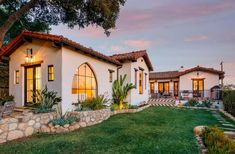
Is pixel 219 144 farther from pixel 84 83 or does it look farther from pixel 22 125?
pixel 84 83

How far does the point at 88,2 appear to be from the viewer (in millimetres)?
10719

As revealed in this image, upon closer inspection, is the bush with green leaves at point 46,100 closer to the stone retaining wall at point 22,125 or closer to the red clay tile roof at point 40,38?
the stone retaining wall at point 22,125

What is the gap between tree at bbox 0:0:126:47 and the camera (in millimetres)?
10294

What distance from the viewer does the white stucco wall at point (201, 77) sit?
24.3 meters

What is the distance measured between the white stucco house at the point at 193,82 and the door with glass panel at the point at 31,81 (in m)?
18.4

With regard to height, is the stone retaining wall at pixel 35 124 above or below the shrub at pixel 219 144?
below

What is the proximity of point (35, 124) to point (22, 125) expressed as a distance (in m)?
0.54

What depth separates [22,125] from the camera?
23.4ft

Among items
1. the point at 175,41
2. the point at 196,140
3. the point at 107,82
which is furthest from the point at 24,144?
the point at 175,41

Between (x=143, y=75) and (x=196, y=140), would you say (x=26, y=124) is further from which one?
(x=143, y=75)

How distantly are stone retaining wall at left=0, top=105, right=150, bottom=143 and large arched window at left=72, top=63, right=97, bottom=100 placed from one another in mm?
1701

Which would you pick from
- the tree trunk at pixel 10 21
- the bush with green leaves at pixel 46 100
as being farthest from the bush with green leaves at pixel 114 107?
the tree trunk at pixel 10 21

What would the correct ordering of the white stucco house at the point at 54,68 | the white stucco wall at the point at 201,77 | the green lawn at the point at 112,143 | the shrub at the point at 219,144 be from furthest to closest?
1. the white stucco wall at the point at 201,77
2. the white stucco house at the point at 54,68
3. the green lawn at the point at 112,143
4. the shrub at the point at 219,144

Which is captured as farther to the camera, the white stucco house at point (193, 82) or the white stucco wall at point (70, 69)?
the white stucco house at point (193, 82)
